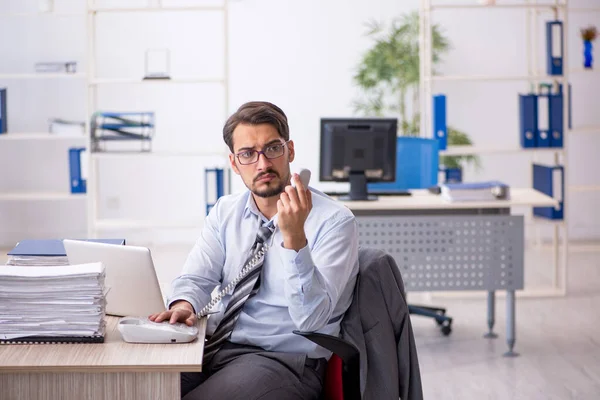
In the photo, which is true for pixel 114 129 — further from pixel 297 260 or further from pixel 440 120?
pixel 297 260

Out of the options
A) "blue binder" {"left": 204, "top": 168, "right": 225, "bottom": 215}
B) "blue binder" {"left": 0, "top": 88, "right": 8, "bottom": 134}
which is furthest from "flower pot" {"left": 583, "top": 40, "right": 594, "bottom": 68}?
"blue binder" {"left": 0, "top": 88, "right": 8, "bottom": 134}

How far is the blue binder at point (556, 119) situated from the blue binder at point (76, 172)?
310 cm

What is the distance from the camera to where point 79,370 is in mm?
2004

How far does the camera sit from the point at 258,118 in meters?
2.51

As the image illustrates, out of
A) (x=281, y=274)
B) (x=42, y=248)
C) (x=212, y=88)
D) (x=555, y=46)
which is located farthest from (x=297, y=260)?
(x=212, y=88)

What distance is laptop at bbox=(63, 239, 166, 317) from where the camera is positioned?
230 cm

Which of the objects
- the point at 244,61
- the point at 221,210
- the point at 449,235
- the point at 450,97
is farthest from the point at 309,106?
the point at 221,210

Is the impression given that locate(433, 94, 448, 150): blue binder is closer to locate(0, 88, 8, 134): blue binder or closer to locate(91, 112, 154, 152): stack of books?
locate(91, 112, 154, 152): stack of books

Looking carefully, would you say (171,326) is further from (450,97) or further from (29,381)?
(450,97)

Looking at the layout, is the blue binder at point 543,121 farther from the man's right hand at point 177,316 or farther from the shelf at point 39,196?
the man's right hand at point 177,316

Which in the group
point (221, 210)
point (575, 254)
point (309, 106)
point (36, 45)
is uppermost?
point (36, 45)

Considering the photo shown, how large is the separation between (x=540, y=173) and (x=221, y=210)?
3.82 m

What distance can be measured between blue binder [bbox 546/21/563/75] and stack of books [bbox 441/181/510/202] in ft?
4.80

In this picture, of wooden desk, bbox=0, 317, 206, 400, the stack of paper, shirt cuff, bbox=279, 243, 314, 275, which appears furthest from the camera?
shirt cuff, bbox=279, 243, 314, 275
